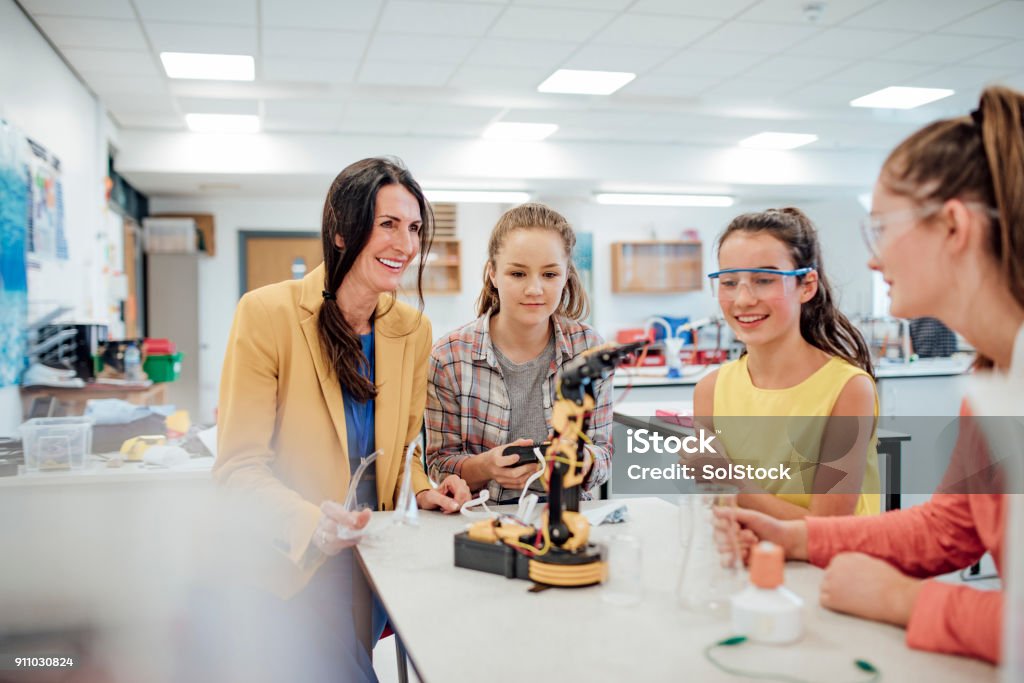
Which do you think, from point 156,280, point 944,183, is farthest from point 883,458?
point 156,280

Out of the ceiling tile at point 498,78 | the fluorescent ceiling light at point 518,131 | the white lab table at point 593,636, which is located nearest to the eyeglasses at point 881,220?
the white lab table at point 593,636

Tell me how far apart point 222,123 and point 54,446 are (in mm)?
4638

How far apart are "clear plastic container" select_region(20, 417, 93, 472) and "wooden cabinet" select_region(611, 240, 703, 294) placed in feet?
22.6

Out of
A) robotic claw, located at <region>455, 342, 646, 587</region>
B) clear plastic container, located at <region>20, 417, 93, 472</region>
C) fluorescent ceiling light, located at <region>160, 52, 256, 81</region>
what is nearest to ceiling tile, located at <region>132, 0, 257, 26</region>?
fluorescent ceiling light, located at <region>160, 52, 256, 81</region>

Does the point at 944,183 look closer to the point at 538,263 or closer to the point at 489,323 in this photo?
the point at 538,263

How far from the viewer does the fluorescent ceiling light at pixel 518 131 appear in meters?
6.79

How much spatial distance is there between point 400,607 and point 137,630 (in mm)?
1785

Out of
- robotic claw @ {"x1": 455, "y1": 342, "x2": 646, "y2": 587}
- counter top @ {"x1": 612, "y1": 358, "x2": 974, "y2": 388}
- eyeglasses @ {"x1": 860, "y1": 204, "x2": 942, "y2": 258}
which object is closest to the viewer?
eyeglasses @ {"x1": 860, "y1": 204, "x2": 942, "y2": 258}

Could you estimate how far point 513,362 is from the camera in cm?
198

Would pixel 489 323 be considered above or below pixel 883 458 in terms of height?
above

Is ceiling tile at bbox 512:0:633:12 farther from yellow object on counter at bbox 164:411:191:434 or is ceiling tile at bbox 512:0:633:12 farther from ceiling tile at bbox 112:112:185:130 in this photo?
ceiling tile at bbox 112:112:185:130

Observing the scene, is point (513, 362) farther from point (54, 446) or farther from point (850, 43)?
point (850, 43)

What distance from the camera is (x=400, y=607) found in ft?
3.60

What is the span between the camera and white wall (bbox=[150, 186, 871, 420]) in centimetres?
820
